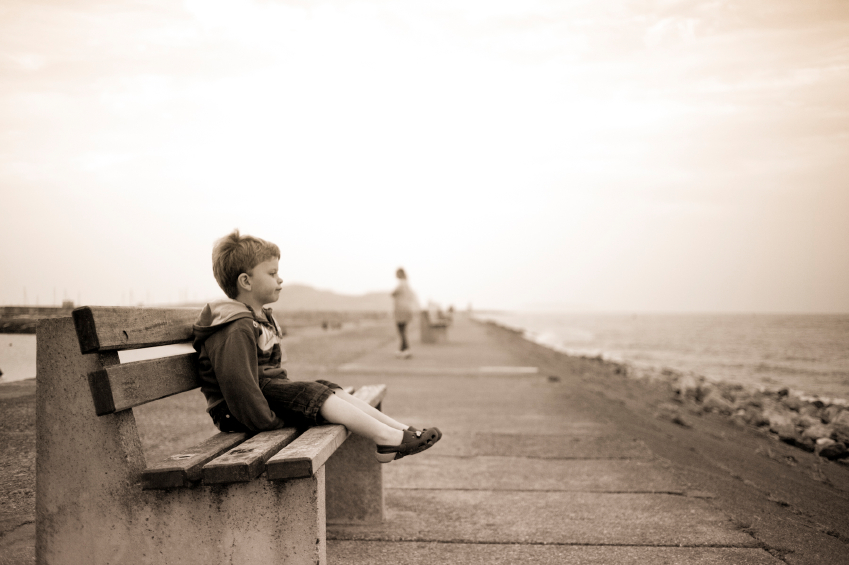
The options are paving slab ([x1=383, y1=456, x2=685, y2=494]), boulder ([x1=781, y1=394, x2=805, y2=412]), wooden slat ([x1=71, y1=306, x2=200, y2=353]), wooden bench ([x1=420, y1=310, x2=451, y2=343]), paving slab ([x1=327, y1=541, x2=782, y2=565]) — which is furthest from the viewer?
wooden bench ([x1=420, y1=310, x2=451, y2=343])

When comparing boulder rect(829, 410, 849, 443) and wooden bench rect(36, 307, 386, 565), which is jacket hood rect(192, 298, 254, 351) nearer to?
wooden bench rect(36, 307, 386, 565)

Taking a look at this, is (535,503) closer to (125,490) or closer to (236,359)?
(236,359)

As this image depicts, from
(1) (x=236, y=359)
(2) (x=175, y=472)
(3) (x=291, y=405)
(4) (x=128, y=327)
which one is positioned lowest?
(2) (x=175, y=472)

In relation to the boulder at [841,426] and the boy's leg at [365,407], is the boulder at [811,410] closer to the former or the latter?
the boulder at [841,426]

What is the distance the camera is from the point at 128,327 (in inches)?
86.4

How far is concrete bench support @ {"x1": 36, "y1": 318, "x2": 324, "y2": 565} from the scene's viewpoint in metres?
2.08

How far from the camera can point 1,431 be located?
268cm

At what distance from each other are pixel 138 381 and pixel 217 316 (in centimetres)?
50

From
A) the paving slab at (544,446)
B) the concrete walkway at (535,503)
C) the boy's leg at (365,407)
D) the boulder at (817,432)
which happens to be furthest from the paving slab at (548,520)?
the boulder at (817,432)

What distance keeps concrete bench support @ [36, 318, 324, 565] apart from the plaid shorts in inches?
22.2

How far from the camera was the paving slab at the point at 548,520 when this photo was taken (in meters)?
3.11

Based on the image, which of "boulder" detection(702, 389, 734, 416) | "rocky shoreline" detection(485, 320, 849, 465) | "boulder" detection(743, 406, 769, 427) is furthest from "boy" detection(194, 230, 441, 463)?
"boulder" detection(702, 389, 734, 416)

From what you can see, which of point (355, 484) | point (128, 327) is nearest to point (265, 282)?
point (128, 327)

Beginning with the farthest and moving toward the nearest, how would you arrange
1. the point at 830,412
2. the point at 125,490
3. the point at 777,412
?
the point at 777,412
the point at 830,412
the point at 125,490
